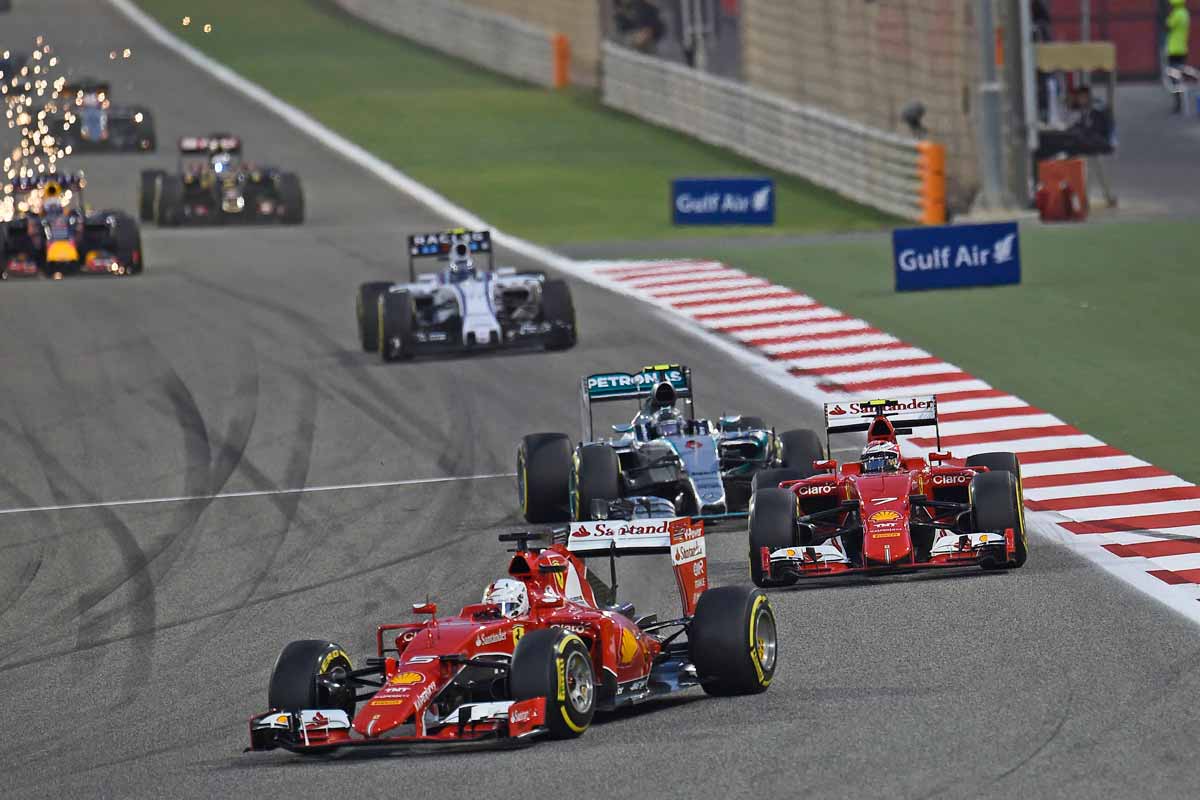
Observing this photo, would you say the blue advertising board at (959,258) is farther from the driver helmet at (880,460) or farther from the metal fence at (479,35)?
the metal fence at (479,35)

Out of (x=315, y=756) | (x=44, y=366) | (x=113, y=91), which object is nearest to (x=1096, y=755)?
(x=315, y=756)

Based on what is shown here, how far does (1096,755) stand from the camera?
1276 centimetres

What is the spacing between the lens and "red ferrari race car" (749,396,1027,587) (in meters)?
18.2

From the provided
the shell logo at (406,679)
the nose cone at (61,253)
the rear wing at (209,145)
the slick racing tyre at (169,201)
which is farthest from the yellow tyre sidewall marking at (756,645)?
the slick racing tyre at (169,201)

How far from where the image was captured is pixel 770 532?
60.5 ft

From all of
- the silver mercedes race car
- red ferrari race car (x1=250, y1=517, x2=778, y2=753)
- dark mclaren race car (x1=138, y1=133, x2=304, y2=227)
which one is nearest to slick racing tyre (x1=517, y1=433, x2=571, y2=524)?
the silver mercedes race car

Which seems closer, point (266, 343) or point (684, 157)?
point (266, 343)

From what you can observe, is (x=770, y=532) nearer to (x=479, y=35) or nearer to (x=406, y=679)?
(x=406, y=679)

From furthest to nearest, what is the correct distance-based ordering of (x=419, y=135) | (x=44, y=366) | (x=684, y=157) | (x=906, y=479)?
(x=419, y=135)
(x=684, y=157)
(x=44, y=366)
(x=906, y=479)

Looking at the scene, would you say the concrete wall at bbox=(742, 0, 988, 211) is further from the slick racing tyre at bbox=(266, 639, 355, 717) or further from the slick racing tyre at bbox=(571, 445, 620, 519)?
the slick racing tyre at bbox=(266, 639, 355, 717)

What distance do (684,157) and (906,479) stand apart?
33358 millimetres

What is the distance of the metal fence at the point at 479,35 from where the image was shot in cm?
6322

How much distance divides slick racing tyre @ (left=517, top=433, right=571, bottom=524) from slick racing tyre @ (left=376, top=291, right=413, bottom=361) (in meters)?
8.37

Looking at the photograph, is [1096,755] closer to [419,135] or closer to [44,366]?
[44,366]
